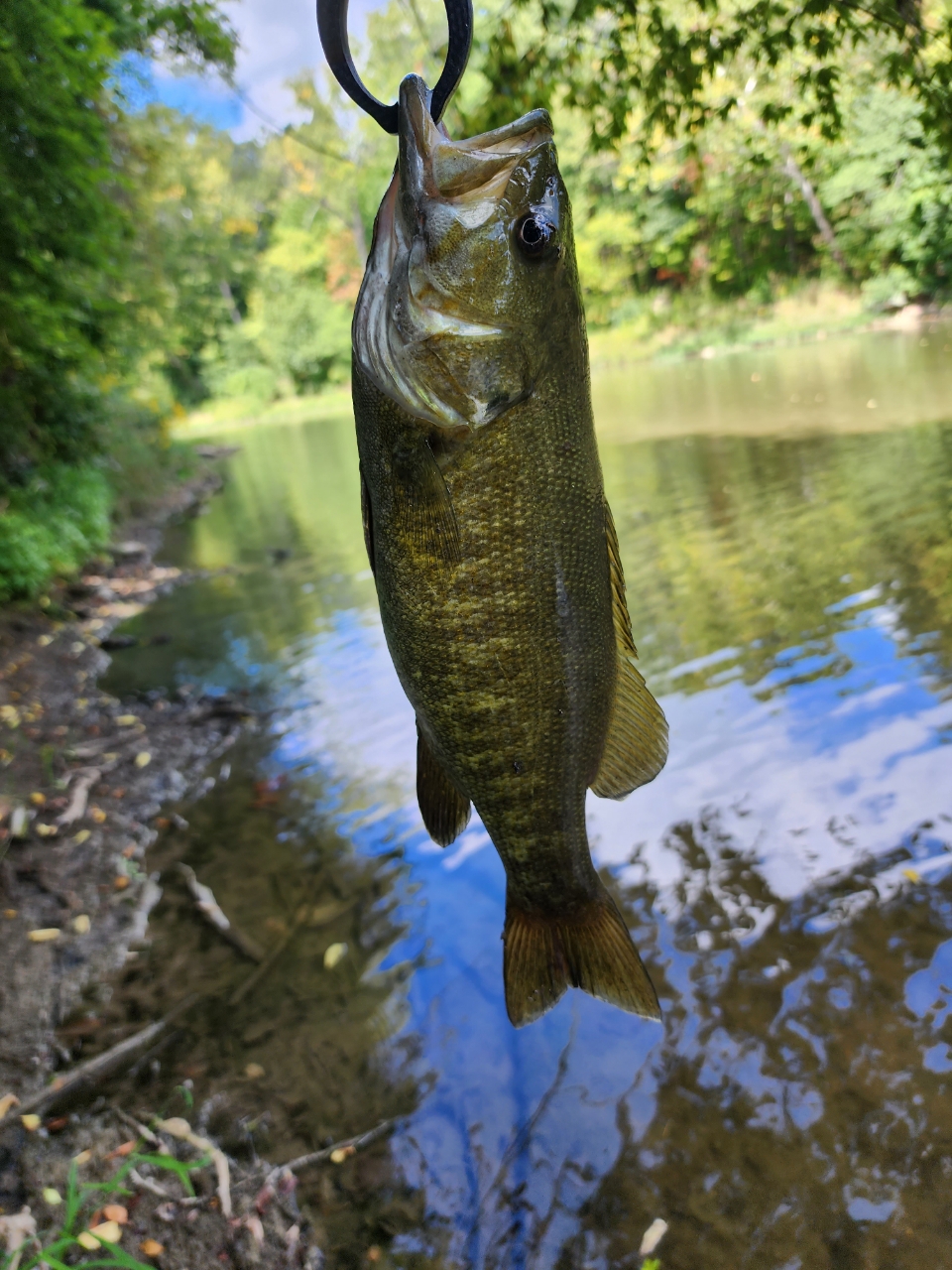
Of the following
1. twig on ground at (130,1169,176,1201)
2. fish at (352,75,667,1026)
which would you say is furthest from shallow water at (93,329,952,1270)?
fish at (352,75,667,1026)

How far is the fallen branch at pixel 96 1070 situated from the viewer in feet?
12.0

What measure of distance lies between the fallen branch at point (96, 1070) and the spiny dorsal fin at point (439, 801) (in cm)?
306

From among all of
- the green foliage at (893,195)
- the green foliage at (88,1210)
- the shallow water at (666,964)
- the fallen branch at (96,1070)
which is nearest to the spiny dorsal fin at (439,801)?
the green foliage at (88,1210)

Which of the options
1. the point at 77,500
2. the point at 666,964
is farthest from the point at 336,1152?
the point at 77,500

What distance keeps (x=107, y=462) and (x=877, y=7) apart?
17189 mm

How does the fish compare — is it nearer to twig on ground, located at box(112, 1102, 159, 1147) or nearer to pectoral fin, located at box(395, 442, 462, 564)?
pectoral fin, located at box(395, 442, 462, 564)

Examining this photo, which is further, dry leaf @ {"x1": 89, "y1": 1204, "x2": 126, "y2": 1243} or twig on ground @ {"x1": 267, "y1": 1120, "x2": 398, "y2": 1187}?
twig on ground @ {"x1": 267, "y1": 1120, "x2": 398, "y2": 1187}

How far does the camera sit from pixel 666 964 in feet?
13.4

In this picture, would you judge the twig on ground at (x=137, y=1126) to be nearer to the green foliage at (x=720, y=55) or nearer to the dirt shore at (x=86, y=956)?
the dirt shore at (x=86, y=956)

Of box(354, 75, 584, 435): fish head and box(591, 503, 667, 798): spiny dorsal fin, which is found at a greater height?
box(354, 75, 584, 435): fish head

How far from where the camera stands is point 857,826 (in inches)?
187

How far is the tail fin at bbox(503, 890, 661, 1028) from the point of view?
190cm

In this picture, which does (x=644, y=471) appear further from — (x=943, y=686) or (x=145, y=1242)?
(x=145, y=1242)

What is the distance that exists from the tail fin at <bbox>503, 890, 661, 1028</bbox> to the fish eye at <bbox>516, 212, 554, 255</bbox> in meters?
1.43
